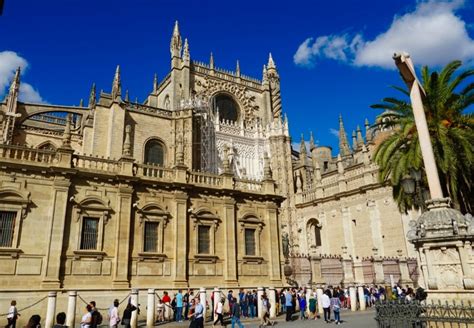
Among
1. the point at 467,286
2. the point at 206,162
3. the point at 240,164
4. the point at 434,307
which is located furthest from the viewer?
the point at 240,164

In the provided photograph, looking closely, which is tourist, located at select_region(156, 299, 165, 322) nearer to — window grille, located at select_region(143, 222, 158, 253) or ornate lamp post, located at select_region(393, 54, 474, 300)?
window grille, located at select_region(143, 222, 158, 253)

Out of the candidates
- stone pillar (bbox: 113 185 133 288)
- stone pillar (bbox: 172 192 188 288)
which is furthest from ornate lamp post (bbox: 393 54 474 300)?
stone pillar (bbox: 113 185 133 288)

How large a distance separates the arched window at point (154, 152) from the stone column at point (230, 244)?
12709mm

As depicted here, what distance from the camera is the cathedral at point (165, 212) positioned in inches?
578

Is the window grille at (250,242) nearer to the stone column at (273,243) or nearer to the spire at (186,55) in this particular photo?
the stone column at (273,243)

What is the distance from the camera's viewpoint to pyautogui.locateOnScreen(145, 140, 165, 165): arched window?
30.1m

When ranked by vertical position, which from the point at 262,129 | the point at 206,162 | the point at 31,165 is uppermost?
the point at 262,129

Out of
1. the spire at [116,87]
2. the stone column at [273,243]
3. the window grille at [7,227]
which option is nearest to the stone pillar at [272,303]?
the stone column at [273,243]

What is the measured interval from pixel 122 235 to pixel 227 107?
92.2 feet

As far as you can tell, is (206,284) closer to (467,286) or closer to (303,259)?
(303,259)

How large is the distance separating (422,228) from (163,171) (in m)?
12.8

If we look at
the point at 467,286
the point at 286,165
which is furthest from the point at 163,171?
the point at 286,165

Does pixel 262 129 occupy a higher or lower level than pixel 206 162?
higher

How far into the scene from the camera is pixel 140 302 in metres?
15.6
